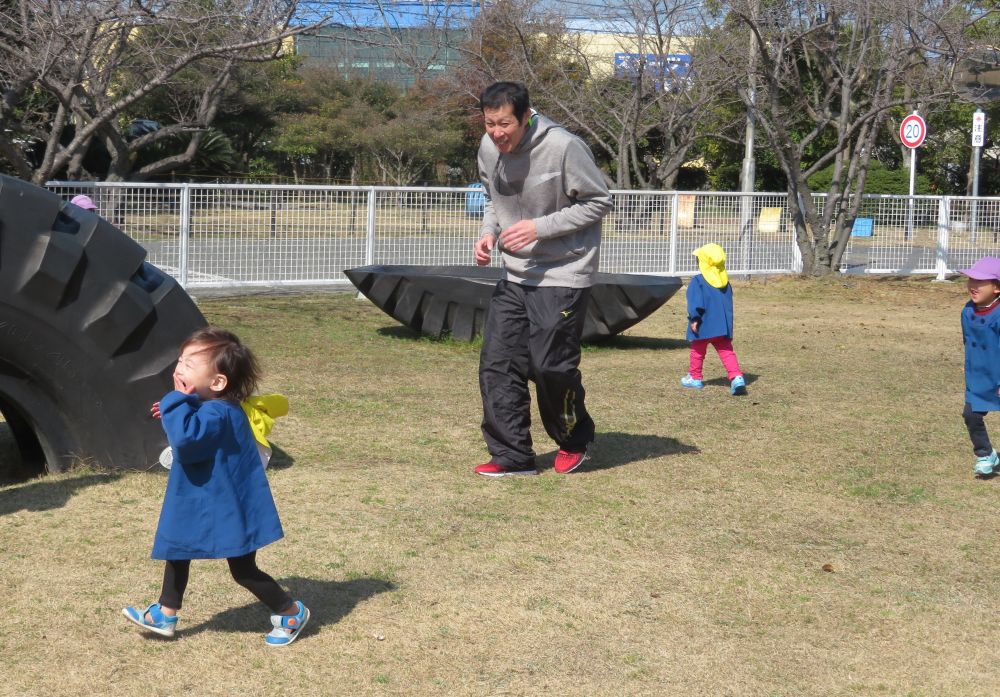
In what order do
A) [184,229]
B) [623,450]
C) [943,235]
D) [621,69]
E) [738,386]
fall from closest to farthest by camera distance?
1. [623,450]
2. [738,386]
3. [184,229]
4. [943,235]
5. [621,69]

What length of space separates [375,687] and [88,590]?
128 centimetres

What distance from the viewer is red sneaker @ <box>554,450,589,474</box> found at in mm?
6156

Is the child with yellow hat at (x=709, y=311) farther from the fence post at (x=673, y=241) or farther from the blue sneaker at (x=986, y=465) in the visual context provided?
the fence post at (x=673, y=241)

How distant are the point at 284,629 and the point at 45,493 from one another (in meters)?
1.96

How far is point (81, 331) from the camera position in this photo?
16.9 ft

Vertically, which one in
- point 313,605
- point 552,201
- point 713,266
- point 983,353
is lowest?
point 313,605

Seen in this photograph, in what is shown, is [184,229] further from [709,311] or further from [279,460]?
[279,460]

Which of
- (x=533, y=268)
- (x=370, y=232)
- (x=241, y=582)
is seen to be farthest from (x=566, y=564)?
(x=370, y=232)

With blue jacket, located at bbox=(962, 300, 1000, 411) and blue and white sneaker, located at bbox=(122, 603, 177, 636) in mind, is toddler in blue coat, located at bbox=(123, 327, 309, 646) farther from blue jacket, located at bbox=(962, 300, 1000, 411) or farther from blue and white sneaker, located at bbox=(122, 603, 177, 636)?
blue jacket, located at bbox=(962, 300, 1000, 411)

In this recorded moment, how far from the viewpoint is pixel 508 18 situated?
23750mm

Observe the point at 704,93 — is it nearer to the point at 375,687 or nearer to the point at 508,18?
the point at 508,18

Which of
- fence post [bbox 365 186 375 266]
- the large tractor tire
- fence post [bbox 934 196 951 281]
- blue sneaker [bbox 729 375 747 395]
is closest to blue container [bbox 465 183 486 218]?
fence post [bbox 365 186 375 266]

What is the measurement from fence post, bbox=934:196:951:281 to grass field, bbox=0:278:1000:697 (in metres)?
11.1

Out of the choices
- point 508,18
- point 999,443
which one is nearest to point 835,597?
point 999,443
